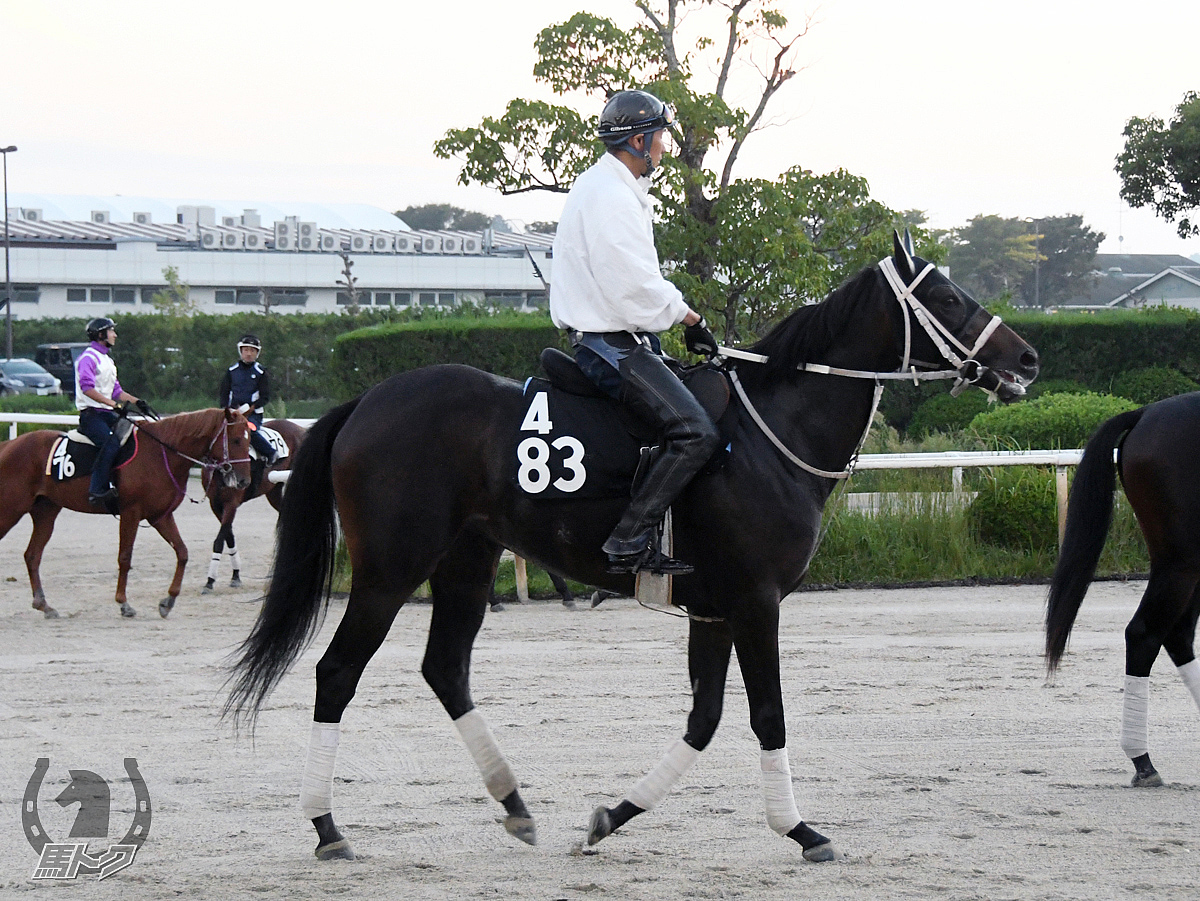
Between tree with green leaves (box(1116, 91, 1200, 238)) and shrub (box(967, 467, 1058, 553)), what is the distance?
1674cm

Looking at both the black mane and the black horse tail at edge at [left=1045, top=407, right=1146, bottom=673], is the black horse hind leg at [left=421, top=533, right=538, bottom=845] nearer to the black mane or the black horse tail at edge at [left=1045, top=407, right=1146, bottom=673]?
the black mane

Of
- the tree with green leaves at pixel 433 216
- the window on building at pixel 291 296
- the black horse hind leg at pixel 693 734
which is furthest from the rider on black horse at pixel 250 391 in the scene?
the tree with green leaves at pixel 433 216

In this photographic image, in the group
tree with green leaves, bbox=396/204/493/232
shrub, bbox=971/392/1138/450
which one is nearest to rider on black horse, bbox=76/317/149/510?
shrub, bbox=971/392/1138/450

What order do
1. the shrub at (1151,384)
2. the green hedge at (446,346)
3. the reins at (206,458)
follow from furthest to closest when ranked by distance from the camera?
1. the green hedge at (446,346)
2. the shrub at (1151,384)
3. the reins at (206,458)

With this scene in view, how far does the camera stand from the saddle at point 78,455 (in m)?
10.3

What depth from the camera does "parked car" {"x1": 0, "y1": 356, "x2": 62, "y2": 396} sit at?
35.4 metres

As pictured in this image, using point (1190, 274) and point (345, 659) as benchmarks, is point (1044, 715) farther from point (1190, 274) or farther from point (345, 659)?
point (1190, 274)

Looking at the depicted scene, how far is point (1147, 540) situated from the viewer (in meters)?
5.77

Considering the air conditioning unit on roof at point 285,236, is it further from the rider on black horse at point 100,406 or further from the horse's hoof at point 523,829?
the horse's hoof at point 523,829

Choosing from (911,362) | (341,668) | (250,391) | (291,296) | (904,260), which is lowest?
(341,668)

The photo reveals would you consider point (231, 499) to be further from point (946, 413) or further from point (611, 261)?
point (946, 413)

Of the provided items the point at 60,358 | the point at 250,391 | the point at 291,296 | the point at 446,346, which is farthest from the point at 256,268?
the point at 250,391

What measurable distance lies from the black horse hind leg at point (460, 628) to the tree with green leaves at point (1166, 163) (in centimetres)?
2361

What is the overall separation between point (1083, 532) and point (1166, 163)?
22.1 meters
